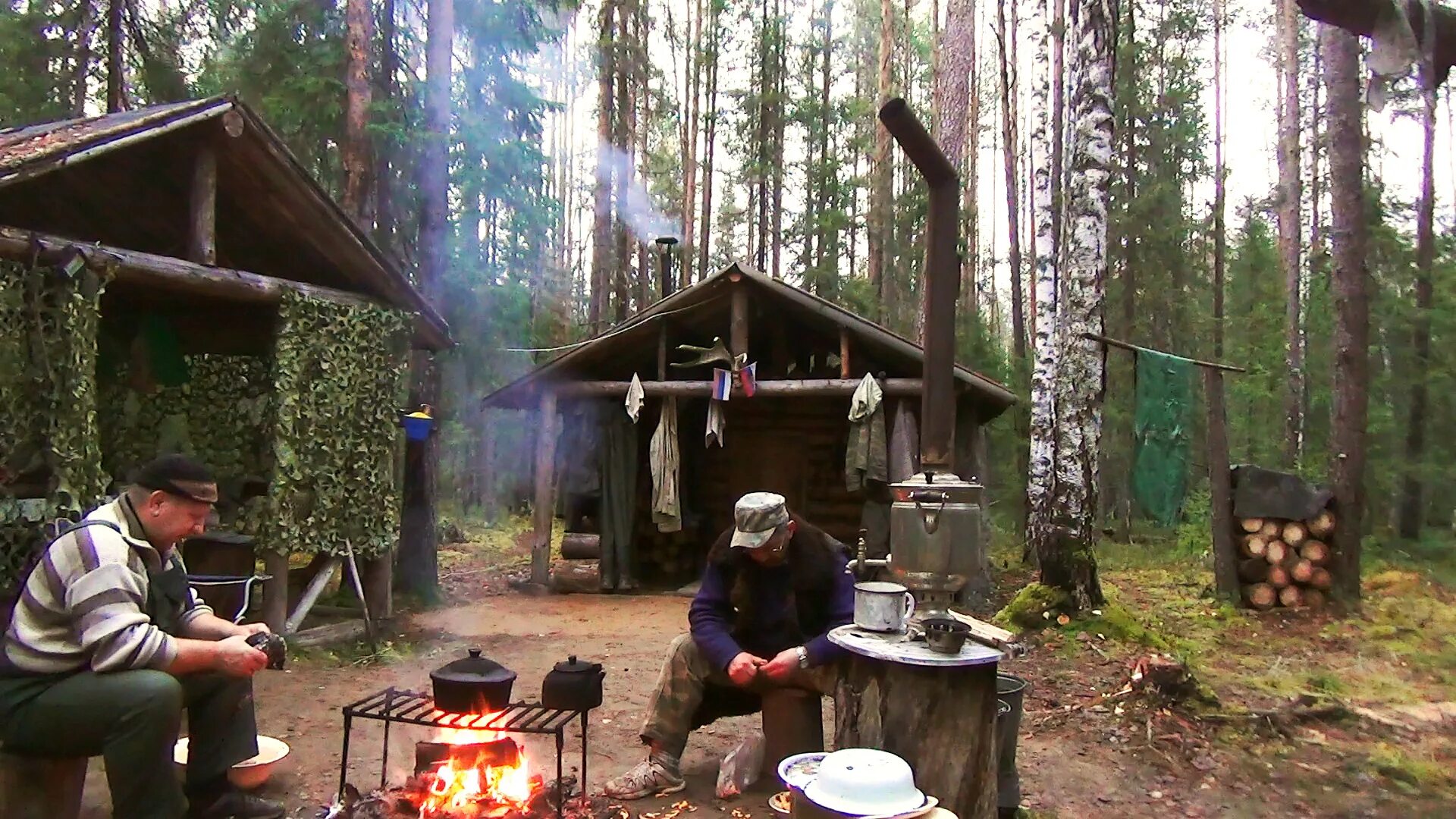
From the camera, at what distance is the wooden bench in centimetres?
318

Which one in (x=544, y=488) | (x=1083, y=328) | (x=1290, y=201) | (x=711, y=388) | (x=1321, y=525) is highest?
(x=1290, y=201)

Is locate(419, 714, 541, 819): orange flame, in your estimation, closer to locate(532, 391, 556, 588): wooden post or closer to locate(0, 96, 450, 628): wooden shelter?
locate(0, 96, 450, 628): wooden shelter

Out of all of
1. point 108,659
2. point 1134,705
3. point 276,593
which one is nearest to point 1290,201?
point 1134,705

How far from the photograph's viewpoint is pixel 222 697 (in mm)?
3838

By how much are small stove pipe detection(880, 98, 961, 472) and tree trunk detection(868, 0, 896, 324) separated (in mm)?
15577

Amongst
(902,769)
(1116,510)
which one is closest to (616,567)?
(902,769)

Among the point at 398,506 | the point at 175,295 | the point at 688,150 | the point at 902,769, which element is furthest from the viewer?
the point at 688,150

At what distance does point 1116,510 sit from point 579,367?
11.7m

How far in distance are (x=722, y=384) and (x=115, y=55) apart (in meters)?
7.86

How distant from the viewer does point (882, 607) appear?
12.4 feet

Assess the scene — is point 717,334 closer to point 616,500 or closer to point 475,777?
point 616,500

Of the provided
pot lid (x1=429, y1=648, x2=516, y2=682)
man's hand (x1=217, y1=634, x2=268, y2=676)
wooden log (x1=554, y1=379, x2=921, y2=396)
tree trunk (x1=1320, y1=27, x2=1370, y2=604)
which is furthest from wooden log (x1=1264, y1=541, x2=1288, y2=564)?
man's hand (x1=217, y1=634, x2=268, y2=676)

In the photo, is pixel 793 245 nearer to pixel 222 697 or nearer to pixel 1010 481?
pixel 1010 481

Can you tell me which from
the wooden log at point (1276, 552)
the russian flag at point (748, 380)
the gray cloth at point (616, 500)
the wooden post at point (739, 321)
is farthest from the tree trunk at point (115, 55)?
the wooden log at point (1276, 552)
